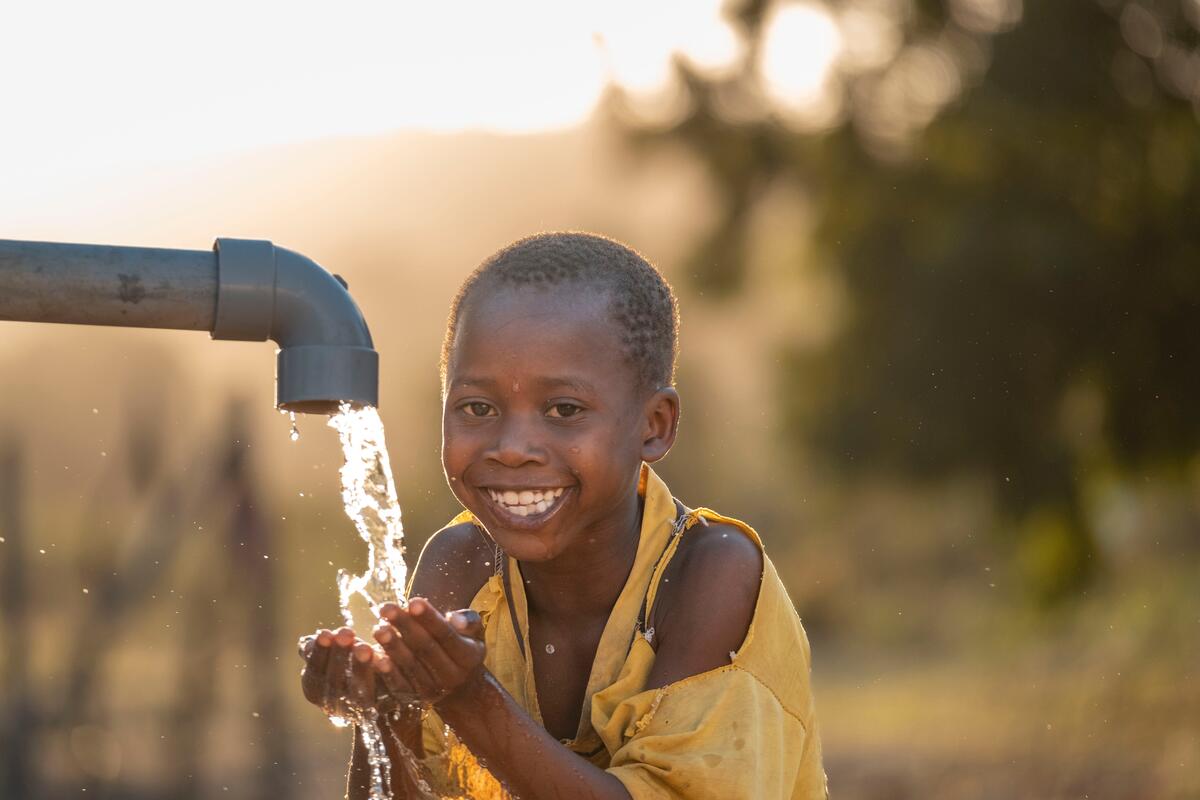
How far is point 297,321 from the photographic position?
215 cm

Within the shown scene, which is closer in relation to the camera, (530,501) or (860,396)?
(530,501)

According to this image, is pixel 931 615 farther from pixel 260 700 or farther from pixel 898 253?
pixel 260 700

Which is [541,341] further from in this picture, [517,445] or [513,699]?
[513,699]

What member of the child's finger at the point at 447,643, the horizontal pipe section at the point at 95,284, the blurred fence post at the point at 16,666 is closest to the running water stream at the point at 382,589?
the child's finger at the point at 447,643

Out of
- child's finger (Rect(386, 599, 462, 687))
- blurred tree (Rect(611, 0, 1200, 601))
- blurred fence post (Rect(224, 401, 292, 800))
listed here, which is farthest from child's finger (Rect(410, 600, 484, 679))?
blurred tree (Rect(611, 0, 1200, 601))

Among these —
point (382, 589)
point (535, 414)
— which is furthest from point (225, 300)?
point (382, 589)

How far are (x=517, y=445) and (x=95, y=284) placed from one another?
712 millimetres

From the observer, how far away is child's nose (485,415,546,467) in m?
2.48

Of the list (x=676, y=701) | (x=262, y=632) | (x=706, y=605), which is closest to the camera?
(x=676, y=701)

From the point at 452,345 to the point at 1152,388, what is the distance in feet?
17.6

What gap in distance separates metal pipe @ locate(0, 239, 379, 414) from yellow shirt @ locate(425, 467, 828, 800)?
2.17ft

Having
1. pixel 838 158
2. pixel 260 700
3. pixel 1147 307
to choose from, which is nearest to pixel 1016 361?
pixel 1147 307

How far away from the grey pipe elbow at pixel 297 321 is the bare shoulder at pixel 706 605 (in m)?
0.68

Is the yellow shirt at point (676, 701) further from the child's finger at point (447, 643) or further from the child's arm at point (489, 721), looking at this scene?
the child's finger at point (447, 643)
